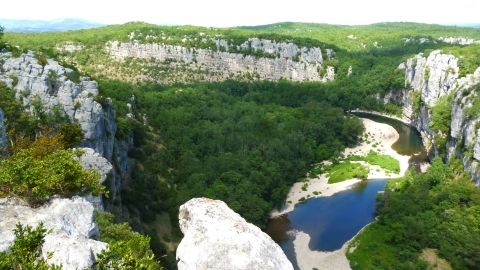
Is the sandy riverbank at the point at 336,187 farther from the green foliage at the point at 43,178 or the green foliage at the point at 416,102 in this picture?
the green foliage at the point at 43,178

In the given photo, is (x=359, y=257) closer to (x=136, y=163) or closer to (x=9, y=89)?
(x=136, y=163)

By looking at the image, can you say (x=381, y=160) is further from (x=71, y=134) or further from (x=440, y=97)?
(x=71, y=134)

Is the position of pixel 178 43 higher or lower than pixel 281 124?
higher

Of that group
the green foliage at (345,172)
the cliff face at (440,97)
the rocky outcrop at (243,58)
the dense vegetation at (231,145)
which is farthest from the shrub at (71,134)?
the rocky outcrop at (243,58)

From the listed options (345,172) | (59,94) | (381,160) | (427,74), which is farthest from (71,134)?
(427,74)

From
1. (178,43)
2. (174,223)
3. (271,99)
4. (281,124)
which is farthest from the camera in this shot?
(178,43)

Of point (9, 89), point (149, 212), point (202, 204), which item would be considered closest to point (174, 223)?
point (149, 212)

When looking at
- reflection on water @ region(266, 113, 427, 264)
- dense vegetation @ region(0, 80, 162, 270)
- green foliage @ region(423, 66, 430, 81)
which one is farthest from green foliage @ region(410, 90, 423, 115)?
dense vegetation @ region(0, 80, 162, 270)
